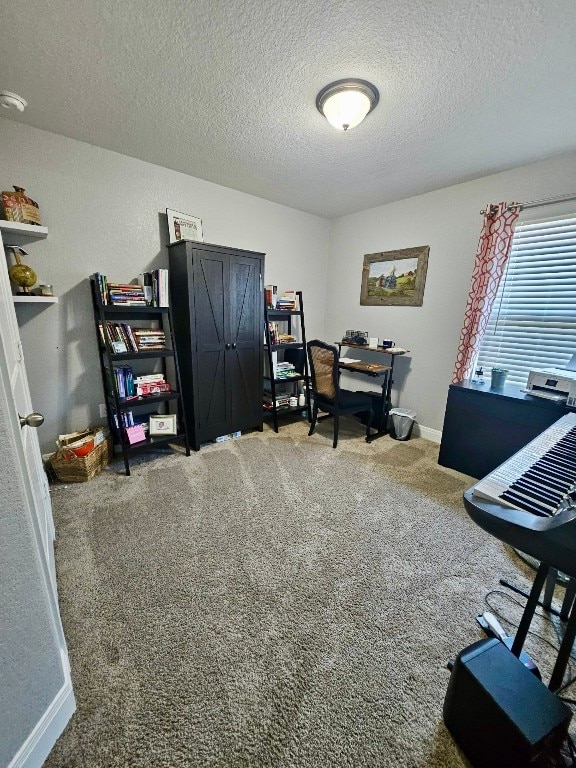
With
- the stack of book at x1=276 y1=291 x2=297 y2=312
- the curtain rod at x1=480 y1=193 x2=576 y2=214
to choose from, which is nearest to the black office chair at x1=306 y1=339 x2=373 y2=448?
the stack of book at x1=276 y1=291 x2=297 y2=312

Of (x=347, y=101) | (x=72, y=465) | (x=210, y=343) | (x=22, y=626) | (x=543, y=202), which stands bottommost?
(x=72, y=465)

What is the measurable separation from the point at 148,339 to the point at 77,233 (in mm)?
929

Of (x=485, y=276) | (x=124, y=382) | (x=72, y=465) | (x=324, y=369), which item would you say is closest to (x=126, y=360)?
(x=124, y=382)

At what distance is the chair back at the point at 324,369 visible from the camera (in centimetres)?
265

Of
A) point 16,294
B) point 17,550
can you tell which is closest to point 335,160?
point 16,294

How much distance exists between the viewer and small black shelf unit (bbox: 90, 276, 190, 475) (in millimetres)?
2201

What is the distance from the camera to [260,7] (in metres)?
1.15

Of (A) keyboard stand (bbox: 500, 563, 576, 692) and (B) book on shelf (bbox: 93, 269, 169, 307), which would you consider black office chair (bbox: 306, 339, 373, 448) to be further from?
(A) keyboard stand (bbox: 500, 563, 576, 692)

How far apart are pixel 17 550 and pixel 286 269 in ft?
11.1

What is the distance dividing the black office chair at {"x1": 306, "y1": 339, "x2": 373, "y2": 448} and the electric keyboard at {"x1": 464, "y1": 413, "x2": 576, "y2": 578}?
1.62 meters

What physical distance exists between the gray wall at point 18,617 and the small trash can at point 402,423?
2.89 m

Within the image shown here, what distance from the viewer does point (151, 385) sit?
8.21 ft

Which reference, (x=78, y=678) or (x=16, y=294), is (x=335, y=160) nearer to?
(x=16, y=294)

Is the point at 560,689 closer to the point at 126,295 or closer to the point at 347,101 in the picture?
the point at 347,101
